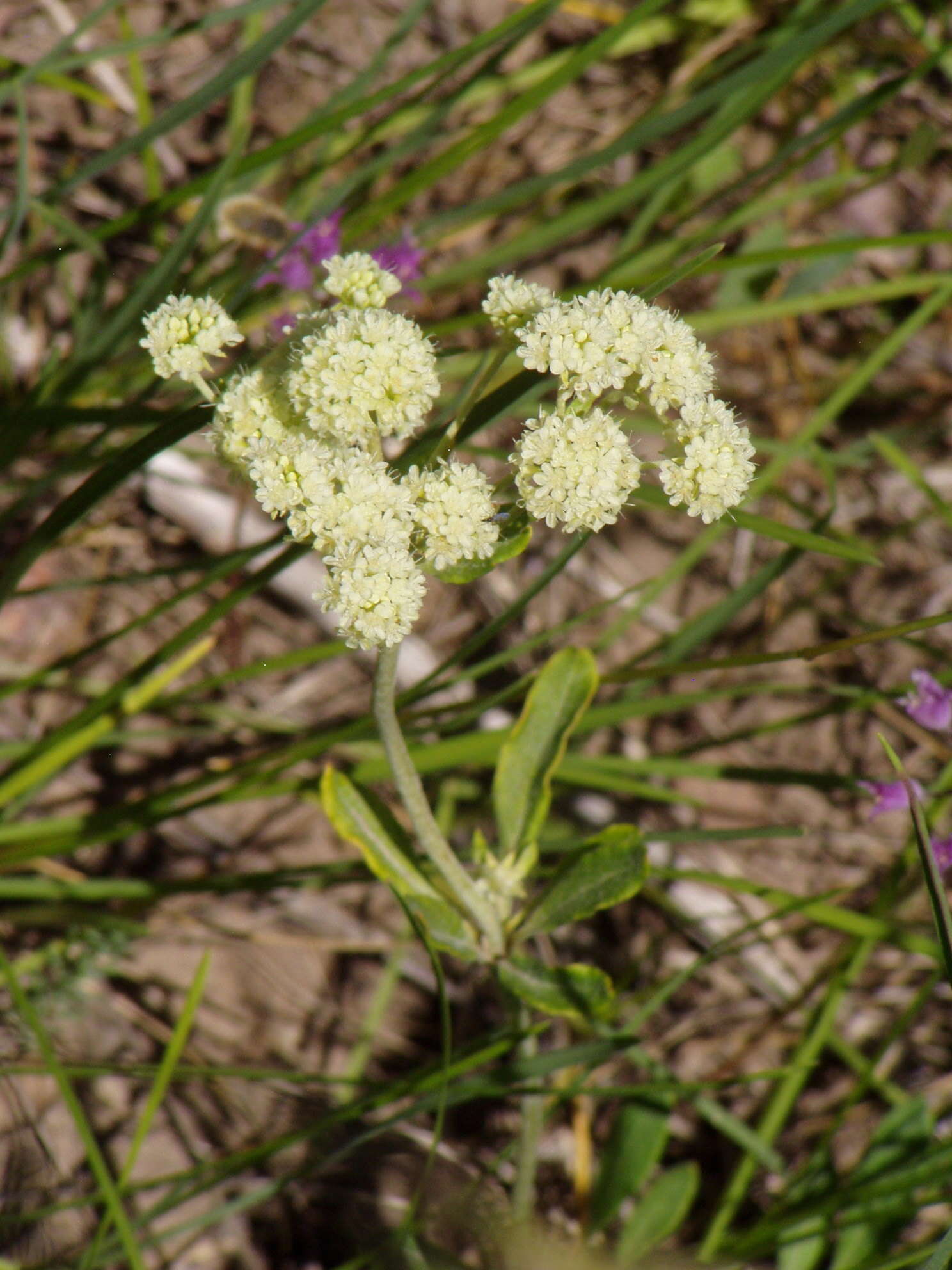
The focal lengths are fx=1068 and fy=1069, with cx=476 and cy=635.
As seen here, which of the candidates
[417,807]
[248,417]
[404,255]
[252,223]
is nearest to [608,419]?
[248,417]

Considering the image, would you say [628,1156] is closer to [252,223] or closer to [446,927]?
[446,927]

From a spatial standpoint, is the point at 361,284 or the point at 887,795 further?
the point at 887,795

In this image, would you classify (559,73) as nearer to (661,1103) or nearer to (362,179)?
(362,179)

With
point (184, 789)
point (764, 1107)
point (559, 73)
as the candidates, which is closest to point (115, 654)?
point (184, 789)

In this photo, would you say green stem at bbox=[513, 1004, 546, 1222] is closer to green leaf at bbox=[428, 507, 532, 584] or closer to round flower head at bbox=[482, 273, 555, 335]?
green leaf at bbox=[428, 507, 532, 584]

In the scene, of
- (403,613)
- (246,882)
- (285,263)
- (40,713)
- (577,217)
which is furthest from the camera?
(40,713)

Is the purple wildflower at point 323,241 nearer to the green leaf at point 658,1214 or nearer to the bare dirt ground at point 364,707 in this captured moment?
the bare dirt ground at point 364,707

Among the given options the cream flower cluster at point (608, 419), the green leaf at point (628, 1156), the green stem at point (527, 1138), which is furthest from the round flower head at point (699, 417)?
the green leaf at point (628, 1156)
